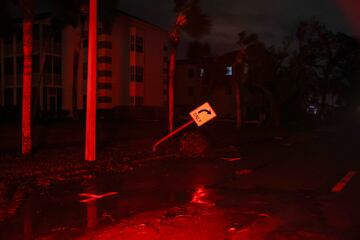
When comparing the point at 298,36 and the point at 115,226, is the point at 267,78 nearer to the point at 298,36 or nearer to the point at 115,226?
the point at 298,36

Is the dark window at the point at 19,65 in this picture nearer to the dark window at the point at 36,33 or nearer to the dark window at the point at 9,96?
the dark window at the point at 9,96

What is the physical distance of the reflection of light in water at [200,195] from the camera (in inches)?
339

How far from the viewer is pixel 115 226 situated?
671 centimetres

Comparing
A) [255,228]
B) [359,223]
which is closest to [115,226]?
[255,228]

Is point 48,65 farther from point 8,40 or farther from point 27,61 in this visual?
point 27,61

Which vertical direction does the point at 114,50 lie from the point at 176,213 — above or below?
above

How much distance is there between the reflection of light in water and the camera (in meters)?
8.61

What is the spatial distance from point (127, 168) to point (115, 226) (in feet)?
21.5

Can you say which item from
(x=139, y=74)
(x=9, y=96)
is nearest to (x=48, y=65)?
(x=9, y=96)

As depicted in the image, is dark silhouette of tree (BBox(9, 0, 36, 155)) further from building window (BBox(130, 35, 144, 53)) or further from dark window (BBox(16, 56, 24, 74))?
dark window (BBox(16, 56, 24, 74))

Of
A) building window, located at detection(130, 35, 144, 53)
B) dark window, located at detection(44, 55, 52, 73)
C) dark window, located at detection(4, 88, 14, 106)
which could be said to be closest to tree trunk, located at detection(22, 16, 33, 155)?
building window, located at detection(130, 35, 144, 53)

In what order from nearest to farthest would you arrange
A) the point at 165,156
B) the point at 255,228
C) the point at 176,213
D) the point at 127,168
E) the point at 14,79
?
the point at 255,228 → the point at 176,213 → the point at 127,168 → the point at 165,156 → the point at 14,79

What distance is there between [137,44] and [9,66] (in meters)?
13.0

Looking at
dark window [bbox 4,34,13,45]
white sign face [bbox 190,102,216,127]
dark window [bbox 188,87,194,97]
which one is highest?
dark window [bbox 4,34,13,45]
